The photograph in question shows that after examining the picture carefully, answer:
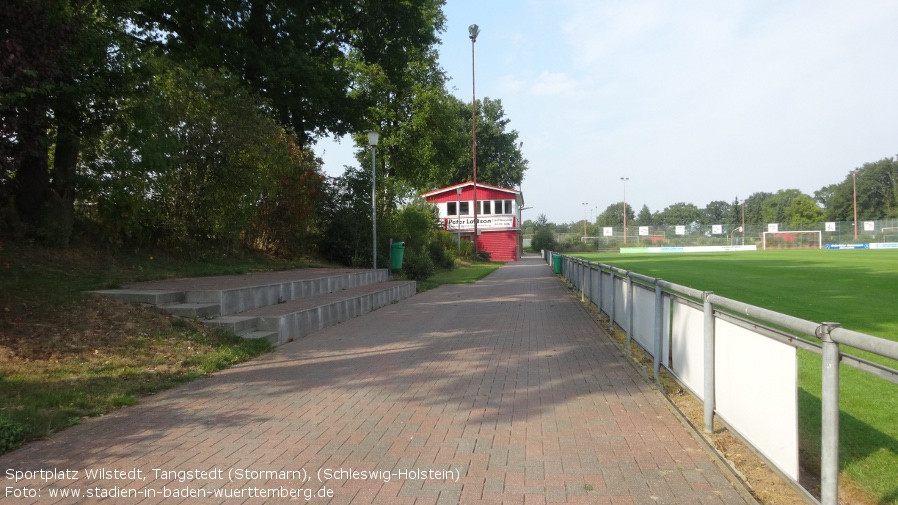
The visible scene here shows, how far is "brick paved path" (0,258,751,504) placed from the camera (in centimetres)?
395

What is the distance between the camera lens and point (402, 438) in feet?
16.3

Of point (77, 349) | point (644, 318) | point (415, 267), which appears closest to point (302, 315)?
point (77, 349)

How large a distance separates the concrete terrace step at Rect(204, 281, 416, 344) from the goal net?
250 ft

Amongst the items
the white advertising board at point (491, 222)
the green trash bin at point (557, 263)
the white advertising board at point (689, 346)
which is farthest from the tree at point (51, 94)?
the white advertising board at point (491, 222)

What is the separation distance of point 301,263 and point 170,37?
7.47m

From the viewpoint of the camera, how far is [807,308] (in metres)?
13.2

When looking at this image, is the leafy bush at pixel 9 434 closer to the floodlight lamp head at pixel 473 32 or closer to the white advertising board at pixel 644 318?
the white advertising board at pixel 644 318

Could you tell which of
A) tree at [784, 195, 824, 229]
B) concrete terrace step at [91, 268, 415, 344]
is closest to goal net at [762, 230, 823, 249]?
tree at [784, 195, 824, 229]

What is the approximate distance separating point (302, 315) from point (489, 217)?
149ft

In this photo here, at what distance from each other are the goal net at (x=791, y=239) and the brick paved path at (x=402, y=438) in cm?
8046

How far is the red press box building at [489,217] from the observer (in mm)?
55344

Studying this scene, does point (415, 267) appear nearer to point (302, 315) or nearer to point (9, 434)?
point (302, 315)

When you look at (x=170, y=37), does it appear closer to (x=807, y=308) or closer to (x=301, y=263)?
(x=301, y=263)

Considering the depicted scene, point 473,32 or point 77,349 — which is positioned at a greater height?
point 473,32
